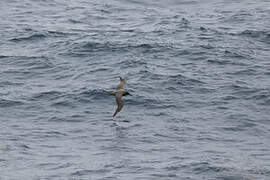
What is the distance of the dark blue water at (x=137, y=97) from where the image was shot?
88.8 ft

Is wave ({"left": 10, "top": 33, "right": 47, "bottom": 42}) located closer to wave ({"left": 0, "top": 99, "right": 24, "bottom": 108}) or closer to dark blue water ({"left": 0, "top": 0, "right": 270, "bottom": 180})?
dark blue water ({"left": 0, "top": 0, "right": 270, "bottom": 180})

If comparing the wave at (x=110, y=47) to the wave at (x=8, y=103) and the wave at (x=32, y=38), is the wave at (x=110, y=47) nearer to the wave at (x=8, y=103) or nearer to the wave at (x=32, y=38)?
the wave at (x=32, y=38)

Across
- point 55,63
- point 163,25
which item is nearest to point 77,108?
point 55,63

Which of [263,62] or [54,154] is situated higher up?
[263,62]

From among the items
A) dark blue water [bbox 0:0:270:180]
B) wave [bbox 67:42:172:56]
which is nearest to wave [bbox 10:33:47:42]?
dark blue water [bbox 0:0:270:180]

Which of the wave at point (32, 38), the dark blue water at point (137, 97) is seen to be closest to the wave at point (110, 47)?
the dark blue water at point (137, 97)

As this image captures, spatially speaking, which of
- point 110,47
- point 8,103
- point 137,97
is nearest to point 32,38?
point 110,47

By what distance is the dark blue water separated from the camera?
27062 mm

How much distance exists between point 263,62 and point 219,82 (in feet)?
15.4

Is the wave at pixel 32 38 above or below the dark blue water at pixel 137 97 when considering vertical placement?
above

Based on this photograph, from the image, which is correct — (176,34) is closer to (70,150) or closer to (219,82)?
(219,82)

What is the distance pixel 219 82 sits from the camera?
119 ft

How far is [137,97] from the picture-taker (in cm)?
3450

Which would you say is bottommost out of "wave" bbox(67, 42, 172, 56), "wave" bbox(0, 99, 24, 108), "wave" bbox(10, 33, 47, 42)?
"wave" bbox(0, 99, 24, 108)
